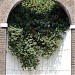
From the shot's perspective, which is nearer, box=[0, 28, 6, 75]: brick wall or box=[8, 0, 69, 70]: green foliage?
box=[0, 28, 6, 75]: brick wall

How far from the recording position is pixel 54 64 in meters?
7.91

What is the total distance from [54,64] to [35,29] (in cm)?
109

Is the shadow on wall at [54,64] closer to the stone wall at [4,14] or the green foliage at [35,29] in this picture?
the green foliage at [35,29]

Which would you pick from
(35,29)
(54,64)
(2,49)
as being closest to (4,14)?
(2,49)

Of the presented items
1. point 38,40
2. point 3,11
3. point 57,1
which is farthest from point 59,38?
point 3,11

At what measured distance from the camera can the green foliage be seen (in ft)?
24.7

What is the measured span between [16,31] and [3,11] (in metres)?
0.68

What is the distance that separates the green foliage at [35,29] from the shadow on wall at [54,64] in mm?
205

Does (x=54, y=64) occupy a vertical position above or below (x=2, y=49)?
below

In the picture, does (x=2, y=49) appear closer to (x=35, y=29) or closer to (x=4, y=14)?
(x=4, y=14)

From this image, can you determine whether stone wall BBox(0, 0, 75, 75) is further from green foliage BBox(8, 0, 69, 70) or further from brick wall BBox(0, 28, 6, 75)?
green foliage BBox(8, 0, 69, 70)

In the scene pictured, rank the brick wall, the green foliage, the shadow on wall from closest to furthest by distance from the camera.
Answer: the brick wall, the green foliage, the shadow on wall

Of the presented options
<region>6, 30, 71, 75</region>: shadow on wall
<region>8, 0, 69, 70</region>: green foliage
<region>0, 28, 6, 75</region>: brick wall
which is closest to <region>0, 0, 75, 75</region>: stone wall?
<region>0, 28, 6, 75</region>: brick wall

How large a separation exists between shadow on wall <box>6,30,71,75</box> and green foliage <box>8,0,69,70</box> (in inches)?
8.1
